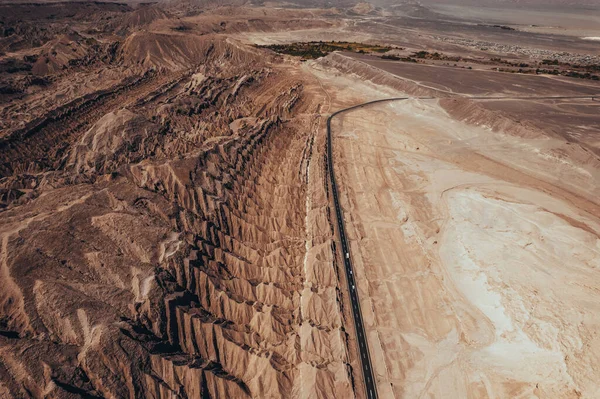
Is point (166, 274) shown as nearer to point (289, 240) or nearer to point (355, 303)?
point (289, 240)

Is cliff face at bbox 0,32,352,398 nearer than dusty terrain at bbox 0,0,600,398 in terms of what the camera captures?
Yes

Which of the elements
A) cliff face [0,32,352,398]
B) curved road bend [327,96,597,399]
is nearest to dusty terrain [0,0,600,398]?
cliff face [0,32,352,398]

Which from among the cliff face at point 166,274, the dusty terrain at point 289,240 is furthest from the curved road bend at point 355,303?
the cliff face at point 166,274

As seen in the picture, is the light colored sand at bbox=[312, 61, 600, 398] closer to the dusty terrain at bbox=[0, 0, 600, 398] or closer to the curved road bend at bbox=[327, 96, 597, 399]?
the dusty terrain at bbox=[0, 0, 600, 398]

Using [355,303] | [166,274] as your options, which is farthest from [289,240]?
[166,274]

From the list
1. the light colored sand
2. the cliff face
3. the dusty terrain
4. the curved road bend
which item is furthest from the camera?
the light colored sand

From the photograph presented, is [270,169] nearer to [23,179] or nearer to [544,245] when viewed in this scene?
[23,179]
